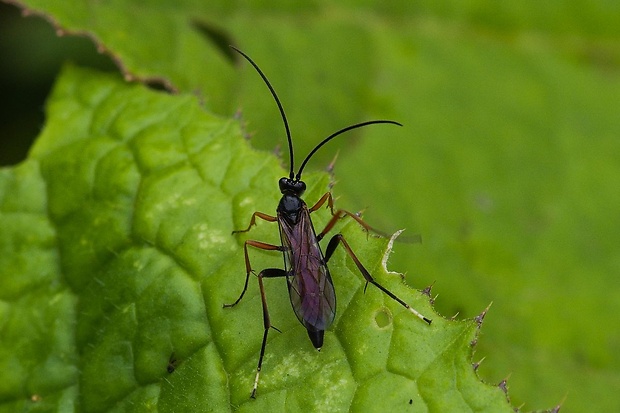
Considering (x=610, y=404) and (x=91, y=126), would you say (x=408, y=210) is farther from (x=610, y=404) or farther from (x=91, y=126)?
(x=91, y=126)

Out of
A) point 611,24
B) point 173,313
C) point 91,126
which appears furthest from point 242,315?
point 611,24

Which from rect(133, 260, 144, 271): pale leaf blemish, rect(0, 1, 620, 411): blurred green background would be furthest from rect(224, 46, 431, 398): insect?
rect(0, 1, 620, 411): blurred green background

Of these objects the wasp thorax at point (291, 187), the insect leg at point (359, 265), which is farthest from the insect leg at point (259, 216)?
the insect leg at point (359, 265)

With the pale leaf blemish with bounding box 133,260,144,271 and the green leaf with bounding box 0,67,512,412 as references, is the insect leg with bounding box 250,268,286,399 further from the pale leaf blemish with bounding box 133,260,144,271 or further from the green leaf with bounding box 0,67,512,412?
the pale leaf blemish with bounding box 133,260,144,271

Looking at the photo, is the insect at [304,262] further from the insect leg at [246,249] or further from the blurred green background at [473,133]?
the blurred green background at [473,133]

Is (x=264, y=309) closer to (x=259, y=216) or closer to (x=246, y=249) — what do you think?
(x=246, y=249)

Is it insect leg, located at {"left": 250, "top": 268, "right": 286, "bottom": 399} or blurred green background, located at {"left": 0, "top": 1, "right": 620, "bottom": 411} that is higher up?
insect leg, located at {"left": 250, "top": 268, "right": 286, "bottom": 399}
